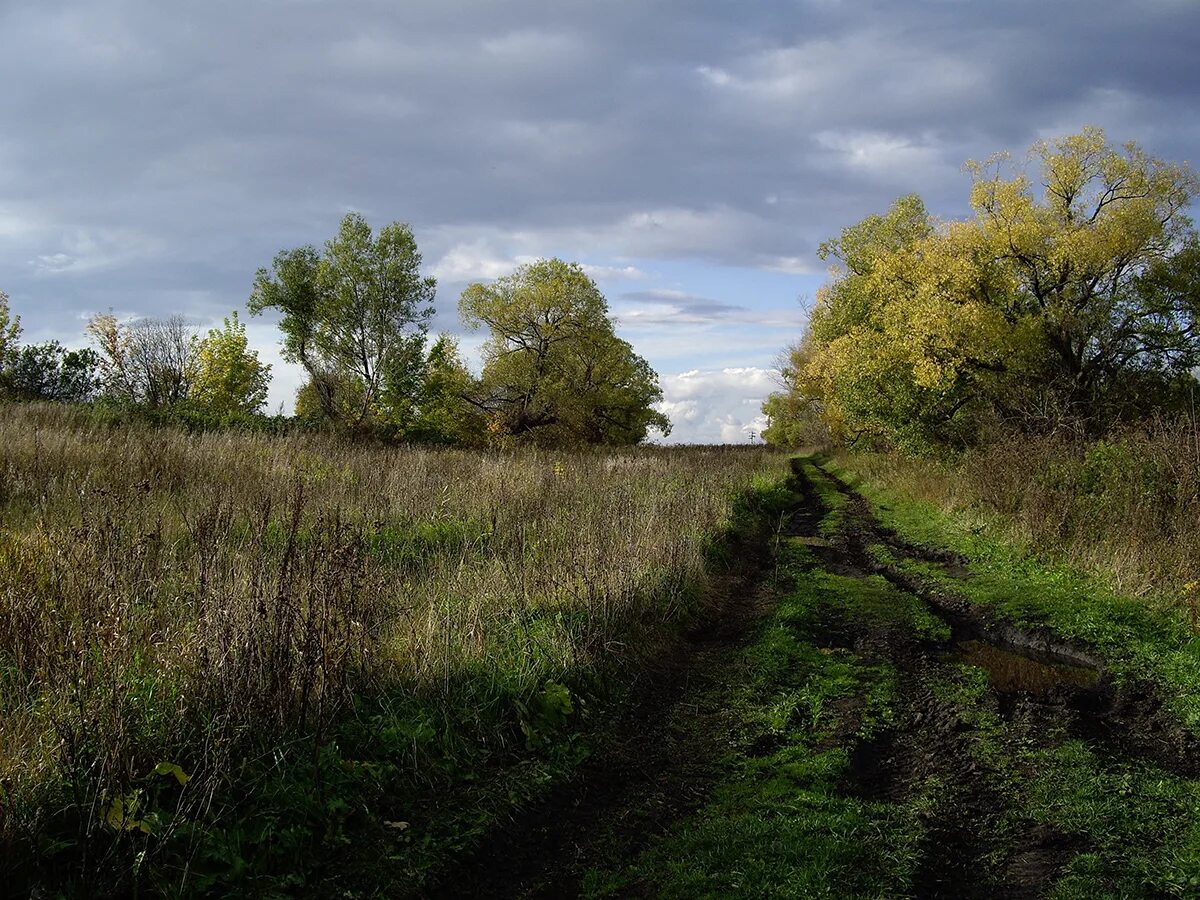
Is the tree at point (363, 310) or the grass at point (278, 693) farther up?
the tree at point (363, 310)

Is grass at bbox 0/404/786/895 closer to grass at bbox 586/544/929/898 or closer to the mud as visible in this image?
the mud

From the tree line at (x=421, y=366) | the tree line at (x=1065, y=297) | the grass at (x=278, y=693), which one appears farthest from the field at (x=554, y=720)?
the tree line at (x=421, y=366)

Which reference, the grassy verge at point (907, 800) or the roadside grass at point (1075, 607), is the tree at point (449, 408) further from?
the grassy verge at point (907, 800)

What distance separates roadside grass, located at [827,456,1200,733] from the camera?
23.4ft

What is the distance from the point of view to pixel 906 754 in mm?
5352

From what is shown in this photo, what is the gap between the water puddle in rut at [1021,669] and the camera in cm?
700

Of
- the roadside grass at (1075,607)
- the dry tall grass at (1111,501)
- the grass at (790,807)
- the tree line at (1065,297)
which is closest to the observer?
the grass at (790,807)

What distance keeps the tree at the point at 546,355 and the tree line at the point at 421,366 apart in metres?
0.06

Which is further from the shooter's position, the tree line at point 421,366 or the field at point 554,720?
the tree line at point 421,366

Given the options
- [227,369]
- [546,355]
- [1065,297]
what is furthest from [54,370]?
[1065,297]

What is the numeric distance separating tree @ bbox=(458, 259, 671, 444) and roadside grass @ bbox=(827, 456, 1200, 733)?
82.0ft

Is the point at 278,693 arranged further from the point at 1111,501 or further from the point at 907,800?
the point at 1111,501

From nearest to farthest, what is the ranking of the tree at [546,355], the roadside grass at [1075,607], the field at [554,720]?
the field at [554,720] < the roadside grass at [1075,607] < the tree at [546,355]

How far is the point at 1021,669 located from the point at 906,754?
2.89m
